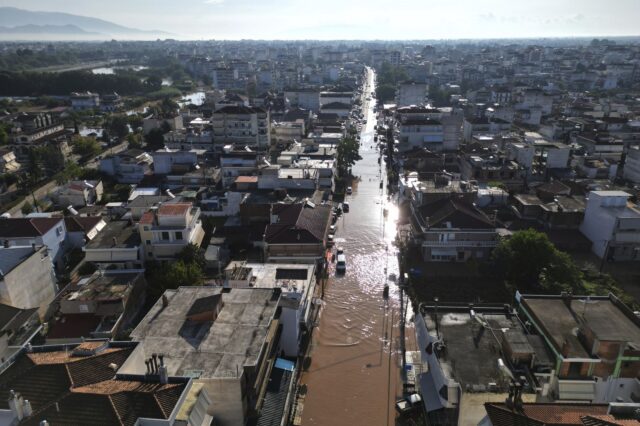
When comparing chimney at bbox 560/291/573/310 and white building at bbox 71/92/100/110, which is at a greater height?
chimney at bbox 560/291/573/310

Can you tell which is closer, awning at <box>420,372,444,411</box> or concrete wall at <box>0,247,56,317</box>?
awning at <box>420,372,444,411</box>

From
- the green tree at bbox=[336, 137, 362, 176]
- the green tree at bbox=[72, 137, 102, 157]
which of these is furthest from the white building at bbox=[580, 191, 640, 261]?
the green tree at bbox=[72, 137, 102, 157]

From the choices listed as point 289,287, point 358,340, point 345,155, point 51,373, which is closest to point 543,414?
point 358,340

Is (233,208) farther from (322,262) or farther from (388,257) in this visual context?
(388,257)

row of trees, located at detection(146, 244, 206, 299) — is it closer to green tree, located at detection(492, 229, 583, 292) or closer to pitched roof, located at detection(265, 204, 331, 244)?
pitched roof, located at detection(265, 204, 331, 244)

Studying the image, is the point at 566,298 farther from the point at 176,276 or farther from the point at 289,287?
the point at 176,276

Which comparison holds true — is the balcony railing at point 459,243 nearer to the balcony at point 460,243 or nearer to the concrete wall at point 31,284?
the balcony at point 460,243
